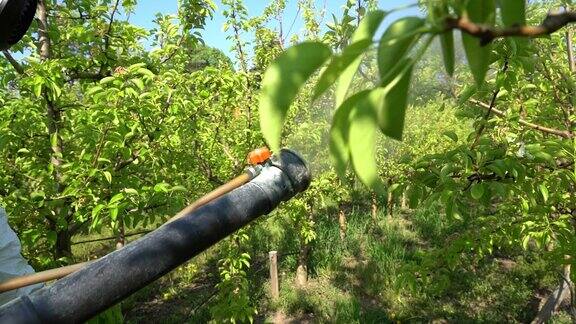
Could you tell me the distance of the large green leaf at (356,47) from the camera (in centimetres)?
35

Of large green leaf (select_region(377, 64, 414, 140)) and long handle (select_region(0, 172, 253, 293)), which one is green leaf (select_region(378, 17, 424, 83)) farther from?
long handle (select_region(0, 172, 253, 293))

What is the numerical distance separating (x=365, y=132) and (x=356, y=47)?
0.07 meters

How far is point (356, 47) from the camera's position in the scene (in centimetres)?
35

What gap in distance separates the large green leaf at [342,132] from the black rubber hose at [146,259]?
2.01 feet

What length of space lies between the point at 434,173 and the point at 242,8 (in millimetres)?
4278

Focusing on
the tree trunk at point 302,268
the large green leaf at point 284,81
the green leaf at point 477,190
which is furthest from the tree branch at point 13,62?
the tree trunk at point 302,268

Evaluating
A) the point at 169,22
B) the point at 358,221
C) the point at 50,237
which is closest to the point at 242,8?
the point at 169,22

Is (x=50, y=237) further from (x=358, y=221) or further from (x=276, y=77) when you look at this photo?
(x=358, y=221)

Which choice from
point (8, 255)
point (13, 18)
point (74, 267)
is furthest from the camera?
point (8, 255)

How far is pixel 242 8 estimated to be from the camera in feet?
18.3

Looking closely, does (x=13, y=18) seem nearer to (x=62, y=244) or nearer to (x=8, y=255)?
(x=8, y=255)

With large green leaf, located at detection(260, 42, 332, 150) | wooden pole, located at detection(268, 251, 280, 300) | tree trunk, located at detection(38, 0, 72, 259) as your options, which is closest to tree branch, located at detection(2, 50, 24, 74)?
tree trunk, located at detection(38, 0, 72, 259)

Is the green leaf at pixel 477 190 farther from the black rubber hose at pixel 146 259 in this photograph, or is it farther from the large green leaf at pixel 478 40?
the large green leaf at pixel 478 40

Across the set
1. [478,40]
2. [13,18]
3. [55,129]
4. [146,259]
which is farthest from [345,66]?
[55,129]
